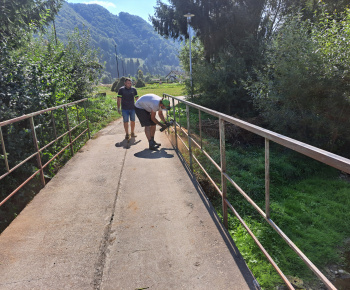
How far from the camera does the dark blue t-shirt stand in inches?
282

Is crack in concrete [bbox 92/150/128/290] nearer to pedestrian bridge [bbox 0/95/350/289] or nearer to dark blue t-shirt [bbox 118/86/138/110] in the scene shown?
pedestrian bridge [bbox 0/95/350/289]

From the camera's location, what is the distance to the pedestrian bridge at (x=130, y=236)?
213cm

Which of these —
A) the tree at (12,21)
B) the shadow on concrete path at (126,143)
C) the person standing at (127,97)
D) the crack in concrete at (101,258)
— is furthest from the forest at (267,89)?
the crack in concrete at (101,258)

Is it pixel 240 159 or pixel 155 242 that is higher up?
pixel 155 242

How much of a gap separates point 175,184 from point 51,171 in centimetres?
311

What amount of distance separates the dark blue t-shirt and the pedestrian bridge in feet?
10.4

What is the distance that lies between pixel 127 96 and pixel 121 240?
16.6 feet

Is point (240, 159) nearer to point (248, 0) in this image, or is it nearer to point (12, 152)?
point (12, 152)

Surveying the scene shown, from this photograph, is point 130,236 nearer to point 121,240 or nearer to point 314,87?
point 121,240

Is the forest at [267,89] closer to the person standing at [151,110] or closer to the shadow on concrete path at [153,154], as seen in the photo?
the shadow on concrete path at [153,154]

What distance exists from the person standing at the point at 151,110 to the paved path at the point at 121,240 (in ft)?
6.85

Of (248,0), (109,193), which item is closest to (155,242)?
(109,193)

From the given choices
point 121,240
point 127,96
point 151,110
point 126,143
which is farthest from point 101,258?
point 127,96

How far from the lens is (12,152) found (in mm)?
5316
